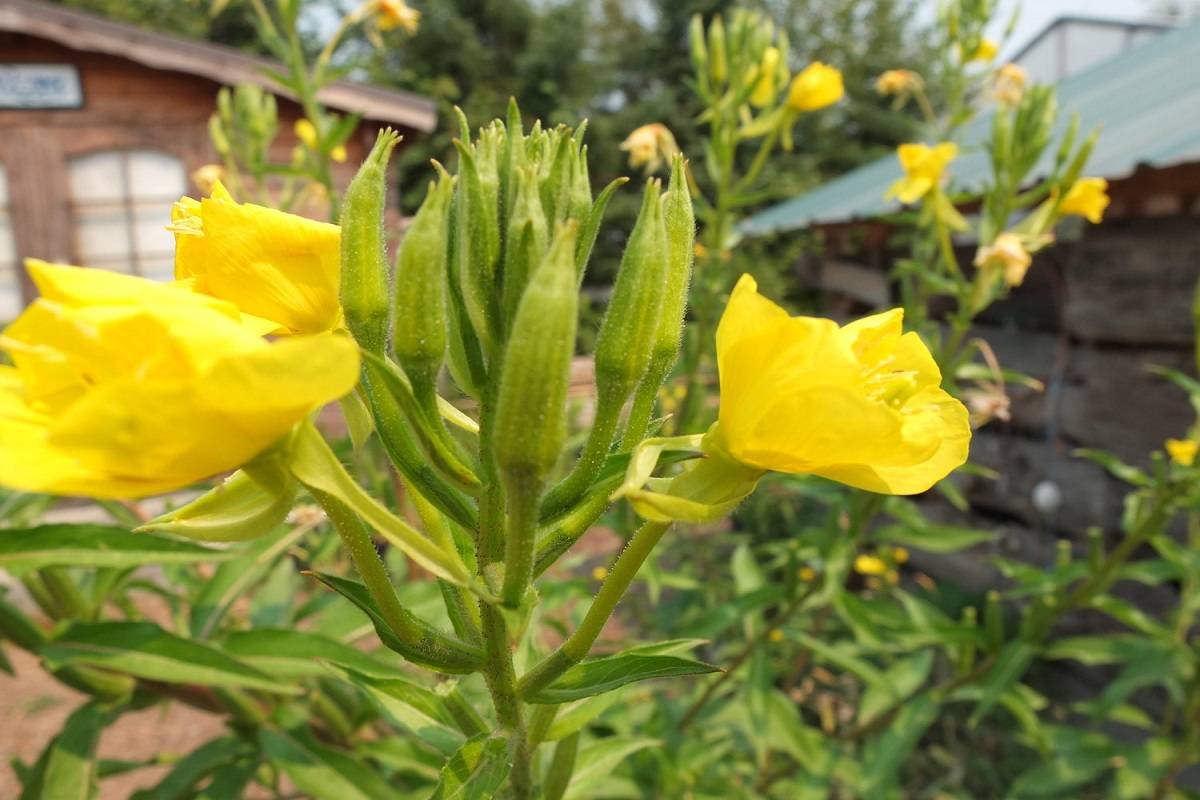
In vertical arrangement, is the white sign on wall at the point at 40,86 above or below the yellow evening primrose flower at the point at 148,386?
above

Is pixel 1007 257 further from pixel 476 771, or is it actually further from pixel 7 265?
pixel 7 265

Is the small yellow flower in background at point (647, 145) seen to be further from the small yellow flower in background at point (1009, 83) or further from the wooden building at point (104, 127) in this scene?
the wooden building at point (104, 127)

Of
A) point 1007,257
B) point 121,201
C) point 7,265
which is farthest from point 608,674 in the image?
point 7,265

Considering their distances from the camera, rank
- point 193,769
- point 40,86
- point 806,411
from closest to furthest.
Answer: point 806,411 → point 193,769 → point 40,86

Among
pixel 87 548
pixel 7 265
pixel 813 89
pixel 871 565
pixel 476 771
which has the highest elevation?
pixel 813 89

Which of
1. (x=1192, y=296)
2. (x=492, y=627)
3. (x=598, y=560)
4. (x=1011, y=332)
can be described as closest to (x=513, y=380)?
(x=492, y=627)

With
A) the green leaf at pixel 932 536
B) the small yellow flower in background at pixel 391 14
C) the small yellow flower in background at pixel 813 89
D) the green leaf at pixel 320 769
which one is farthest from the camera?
the small yellow flower in background at pixel 391 14

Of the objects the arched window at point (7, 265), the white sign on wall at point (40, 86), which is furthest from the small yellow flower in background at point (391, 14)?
the arched window at point (7, 265)
